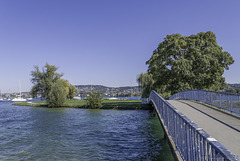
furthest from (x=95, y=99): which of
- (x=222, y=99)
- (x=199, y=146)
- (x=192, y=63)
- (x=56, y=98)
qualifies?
(x=199, y=146)

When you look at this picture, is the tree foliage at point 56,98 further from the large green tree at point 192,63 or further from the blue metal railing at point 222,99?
the blue metal railing at point 222,99

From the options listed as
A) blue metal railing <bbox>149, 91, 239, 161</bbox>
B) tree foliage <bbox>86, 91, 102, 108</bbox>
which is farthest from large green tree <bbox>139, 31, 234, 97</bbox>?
blue metal railing <bbox>149, 91, 239, 161</bbox>

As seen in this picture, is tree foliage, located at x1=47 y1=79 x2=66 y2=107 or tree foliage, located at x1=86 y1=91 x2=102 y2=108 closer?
tree foliage, located at x1=86 y1=91 x2=102 y2=108

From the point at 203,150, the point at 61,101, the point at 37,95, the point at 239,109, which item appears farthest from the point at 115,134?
the point at 37,95

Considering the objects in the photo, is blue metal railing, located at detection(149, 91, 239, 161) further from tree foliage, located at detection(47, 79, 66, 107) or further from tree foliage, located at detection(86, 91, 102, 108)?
tree foliage, located at detection(47, 79, 66, 107)

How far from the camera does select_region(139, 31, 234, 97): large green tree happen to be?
966 inches

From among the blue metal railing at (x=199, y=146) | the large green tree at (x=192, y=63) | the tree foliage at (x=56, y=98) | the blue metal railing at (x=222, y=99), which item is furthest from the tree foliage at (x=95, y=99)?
the blue metal railing at (x=199, y=146)

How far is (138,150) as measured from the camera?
34.3ft

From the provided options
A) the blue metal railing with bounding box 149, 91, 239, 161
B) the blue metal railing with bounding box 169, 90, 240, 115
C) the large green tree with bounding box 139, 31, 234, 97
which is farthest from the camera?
the large green tree with bounding box 139, 31, 234, 97

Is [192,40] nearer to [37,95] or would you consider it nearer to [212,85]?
[212,85]

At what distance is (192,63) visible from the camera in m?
25.3

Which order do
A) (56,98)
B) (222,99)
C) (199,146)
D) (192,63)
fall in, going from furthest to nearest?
(56,98)
(192,63)
(222,99)
(199,146)

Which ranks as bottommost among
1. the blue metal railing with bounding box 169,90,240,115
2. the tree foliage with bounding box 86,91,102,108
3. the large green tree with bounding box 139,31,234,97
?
the tree foliage with bounding box 86,91,102,108

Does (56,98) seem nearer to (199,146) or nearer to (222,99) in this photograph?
(222,99)
